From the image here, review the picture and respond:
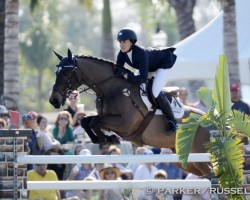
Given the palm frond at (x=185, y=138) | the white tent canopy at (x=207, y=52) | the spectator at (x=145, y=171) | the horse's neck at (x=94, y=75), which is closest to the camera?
the palm frond at (x=185, y=138)

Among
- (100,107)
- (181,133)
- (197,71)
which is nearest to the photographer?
(181,133)

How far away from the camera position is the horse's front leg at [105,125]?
12.2 metres

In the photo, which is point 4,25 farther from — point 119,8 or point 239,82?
point 119,8

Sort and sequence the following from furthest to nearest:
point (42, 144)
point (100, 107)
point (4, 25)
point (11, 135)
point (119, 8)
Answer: point (119, 8) → point (4, 25) → point (42, 144) → point (100, 107) → point (11, 135)

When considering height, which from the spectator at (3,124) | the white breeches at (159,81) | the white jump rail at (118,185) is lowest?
the white jump rail at (118,185)

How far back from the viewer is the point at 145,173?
50.4 feet

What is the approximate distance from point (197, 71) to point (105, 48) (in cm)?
1680

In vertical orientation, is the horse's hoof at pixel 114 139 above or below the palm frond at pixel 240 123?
below

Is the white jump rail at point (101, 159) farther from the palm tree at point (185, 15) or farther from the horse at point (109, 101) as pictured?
the palm tree at point (185, 15)

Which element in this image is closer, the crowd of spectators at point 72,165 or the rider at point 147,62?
the rider at point 147,62

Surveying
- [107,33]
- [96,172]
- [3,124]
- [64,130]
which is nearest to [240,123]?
[96,172]

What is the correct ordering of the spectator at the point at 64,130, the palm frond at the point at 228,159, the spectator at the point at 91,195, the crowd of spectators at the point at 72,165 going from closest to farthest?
1. the palm frond at the point at 228,159
2. the spectator at the point at 91,195
3. the crowd of spectators at the point at 72,165
4. the spectator at the point at 64,130

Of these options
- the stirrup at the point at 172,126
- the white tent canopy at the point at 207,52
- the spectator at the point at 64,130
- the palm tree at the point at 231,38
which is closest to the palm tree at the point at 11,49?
the spectator at the point at 64,130

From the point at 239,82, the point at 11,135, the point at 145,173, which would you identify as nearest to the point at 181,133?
the point at 11,135
